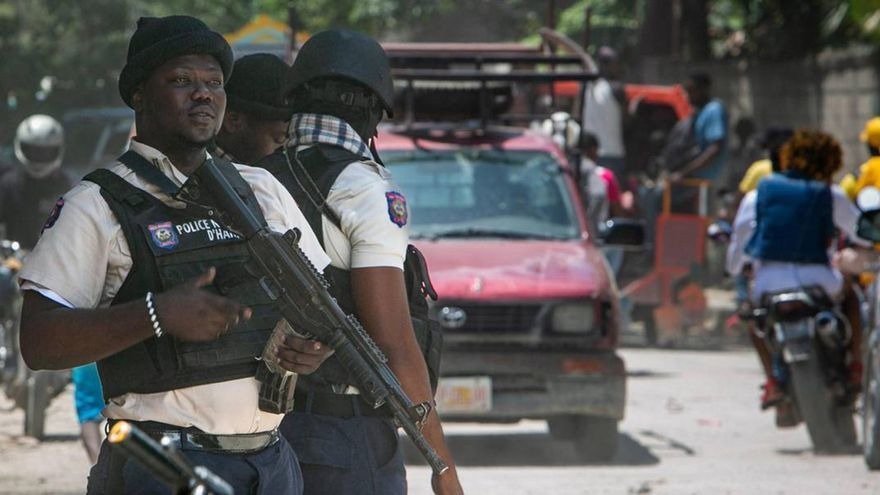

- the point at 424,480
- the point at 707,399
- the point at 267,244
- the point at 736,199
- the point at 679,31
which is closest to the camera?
the point at 267,244

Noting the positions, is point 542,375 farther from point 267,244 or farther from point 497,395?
point 267,244

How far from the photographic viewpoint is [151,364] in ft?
12.1

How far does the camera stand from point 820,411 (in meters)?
10.6

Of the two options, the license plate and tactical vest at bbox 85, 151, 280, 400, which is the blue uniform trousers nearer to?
tactical vest at bbox 85, 151, 280, 400

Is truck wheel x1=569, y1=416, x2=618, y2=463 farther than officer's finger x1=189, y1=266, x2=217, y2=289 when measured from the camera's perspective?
Yes

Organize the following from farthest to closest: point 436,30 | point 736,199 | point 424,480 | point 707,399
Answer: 1. point 436,30
2. point 736,199
3. point 707,399
4. point 424,480

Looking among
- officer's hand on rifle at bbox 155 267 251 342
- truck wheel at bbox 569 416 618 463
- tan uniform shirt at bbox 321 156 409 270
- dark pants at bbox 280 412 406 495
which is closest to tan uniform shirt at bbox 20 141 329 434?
officer's hand on rifle at bbox 155 267 251 342

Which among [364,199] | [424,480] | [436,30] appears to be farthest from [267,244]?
[436,30]

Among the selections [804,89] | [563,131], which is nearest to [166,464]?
[563,131]

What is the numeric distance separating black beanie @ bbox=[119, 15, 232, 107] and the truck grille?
6.18 meters

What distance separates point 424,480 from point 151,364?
613 centimetres

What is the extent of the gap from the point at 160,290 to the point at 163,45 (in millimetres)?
504

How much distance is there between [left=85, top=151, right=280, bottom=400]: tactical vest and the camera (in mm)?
3695

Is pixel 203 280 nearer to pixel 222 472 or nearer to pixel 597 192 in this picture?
pixel 222 472
